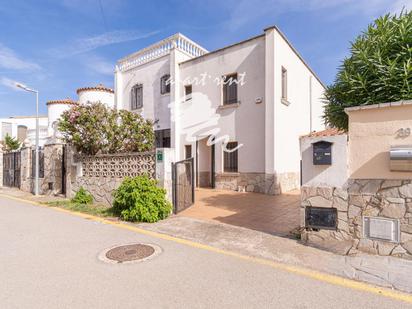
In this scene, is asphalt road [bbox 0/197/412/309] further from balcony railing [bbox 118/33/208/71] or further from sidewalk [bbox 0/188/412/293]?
balcony railing [bbox 118/33/208/71]

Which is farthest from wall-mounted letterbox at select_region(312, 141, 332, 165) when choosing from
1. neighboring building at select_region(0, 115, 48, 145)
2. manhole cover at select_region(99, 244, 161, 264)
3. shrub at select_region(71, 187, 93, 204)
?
neighboring building at select_region(0, 115, 48, 145)

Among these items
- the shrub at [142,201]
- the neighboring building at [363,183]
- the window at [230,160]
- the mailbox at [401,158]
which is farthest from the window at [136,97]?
the mailbox at [401,158]

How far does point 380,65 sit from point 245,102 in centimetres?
751

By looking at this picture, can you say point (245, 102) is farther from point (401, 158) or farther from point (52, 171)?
point (52, 171)

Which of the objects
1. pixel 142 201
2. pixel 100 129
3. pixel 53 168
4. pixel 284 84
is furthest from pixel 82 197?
pixel 284 84

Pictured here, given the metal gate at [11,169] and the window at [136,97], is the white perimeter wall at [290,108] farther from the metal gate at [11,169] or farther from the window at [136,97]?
the metal gate at [11,169]

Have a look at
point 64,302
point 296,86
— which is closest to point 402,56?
point 64,302

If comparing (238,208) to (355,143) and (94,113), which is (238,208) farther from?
(94,113)

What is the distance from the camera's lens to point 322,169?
439 centimetres

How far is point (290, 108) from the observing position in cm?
1255

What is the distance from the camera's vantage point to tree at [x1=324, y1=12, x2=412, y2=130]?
165 inches

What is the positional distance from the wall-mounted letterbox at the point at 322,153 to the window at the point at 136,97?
1375 centimetres

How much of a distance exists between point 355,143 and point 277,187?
23.1 feet

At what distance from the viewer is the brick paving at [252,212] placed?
5863mm
